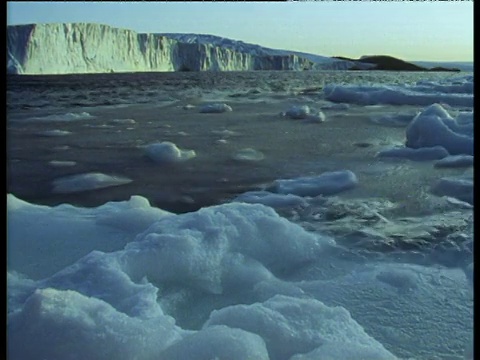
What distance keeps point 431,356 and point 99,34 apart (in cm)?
2596

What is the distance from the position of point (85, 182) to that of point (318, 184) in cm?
157

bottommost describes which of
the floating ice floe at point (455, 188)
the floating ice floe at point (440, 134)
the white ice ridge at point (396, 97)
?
the floating ice floe at point (455, 188)

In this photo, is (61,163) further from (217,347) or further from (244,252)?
(217,347)

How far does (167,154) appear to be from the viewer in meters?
4.27

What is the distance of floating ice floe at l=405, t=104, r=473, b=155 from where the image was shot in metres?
4.41

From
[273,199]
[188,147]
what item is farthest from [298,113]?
[273,199]

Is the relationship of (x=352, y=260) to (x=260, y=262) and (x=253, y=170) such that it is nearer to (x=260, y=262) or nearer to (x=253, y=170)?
(x=260, y=262)

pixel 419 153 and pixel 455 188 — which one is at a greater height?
pixel 419 153

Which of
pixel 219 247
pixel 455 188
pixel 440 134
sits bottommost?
pixel 219 247

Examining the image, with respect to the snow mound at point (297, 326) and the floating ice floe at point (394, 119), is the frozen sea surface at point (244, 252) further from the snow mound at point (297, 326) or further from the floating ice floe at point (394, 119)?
the floating ice floe at point (394, 119)

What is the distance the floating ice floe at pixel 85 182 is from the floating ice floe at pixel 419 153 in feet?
7.25

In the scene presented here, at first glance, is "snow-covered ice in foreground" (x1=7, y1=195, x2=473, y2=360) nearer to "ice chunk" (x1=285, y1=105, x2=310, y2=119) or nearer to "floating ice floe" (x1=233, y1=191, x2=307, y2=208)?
"floating ice floe" (x1=233, y1=191, x2=307, y2=208)

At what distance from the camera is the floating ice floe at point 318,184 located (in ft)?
10.5

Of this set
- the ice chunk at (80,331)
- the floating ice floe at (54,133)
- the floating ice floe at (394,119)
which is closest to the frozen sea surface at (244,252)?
the ice chunk at (80,331)
